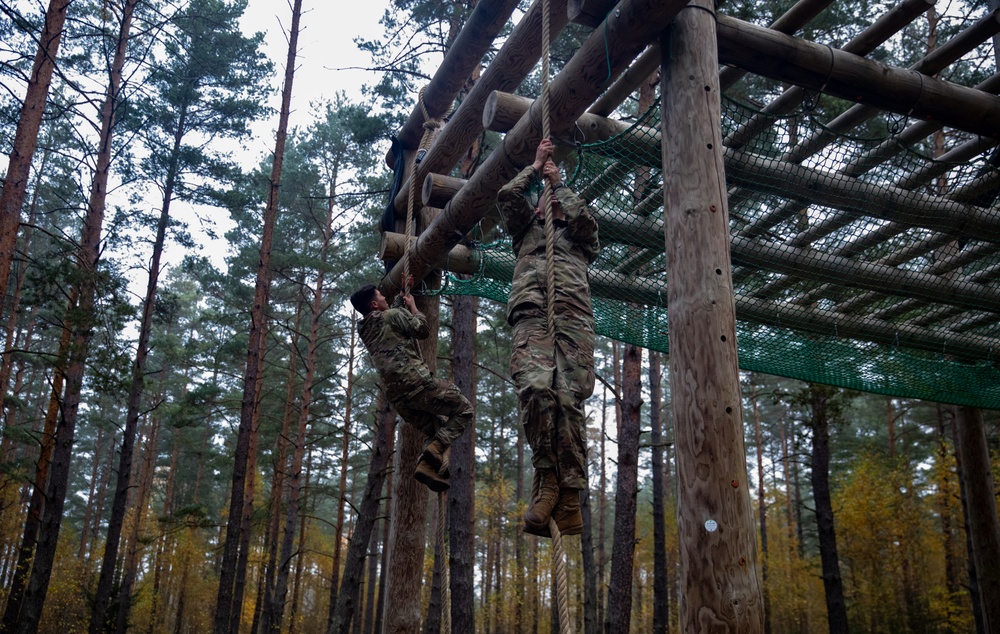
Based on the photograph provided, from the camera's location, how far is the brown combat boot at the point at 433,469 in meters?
3.60

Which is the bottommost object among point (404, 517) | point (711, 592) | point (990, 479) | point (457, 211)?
point (711, 592)

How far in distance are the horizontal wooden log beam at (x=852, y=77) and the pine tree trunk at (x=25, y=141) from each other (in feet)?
24.6

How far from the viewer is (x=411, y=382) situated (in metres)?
4.14

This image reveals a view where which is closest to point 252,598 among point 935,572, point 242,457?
point 242,457

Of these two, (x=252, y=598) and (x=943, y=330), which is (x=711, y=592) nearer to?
(x=943, y=330)

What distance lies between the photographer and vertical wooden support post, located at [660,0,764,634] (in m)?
2.08

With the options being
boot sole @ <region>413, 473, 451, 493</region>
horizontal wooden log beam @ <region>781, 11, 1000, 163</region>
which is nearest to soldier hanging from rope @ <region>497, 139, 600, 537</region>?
boot sole @ <region>413, 473, 451, 493</region>

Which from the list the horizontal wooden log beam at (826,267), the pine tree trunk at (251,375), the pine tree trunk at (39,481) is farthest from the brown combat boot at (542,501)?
the pine tree trunk at (251,375)

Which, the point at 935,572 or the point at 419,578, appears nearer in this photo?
the point at 419,578

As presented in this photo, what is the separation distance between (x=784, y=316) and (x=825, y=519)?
7.01 meters

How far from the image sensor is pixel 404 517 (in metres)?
4.77

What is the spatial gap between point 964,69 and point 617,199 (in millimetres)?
9005

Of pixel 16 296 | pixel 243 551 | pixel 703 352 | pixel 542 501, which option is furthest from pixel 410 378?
pixel 16 296

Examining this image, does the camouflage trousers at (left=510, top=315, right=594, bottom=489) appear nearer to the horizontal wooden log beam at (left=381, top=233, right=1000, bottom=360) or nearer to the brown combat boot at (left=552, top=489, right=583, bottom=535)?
the brown combat boot at (left=552, top=489, right=583, bottom=535)
